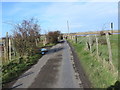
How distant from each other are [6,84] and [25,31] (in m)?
11.6

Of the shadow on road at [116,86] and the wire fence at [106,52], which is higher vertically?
the wire fence at [106,52]

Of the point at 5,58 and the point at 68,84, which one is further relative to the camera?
the point at 5,58

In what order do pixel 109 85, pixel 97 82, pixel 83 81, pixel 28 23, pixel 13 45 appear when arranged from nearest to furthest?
pixel 109 85 < pixel 97 82 < pixel 83 81 < pixel 13 45 < pixel 28 23

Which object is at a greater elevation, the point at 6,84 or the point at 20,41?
the point at 20,41

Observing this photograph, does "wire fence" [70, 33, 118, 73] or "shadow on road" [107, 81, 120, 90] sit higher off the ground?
"wire fence" [70, 33, 118, 73]

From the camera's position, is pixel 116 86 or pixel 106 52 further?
pixel 106 52

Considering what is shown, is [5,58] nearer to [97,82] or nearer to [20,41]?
[20,41]

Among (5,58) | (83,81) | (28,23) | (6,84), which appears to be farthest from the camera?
(28,23)

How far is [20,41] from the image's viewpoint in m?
17.8

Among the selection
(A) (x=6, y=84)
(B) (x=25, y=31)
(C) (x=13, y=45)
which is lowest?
(A) (x=6, y=84)

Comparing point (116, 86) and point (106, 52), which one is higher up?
point (106, 52)

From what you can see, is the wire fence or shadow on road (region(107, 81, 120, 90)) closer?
shadow on road (region(107, 81, 120, 90))

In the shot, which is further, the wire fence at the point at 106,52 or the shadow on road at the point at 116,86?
the wire fence at the point at 106,52

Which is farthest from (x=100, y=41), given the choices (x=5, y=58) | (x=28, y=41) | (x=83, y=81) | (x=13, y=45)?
(x=83, y=81)
